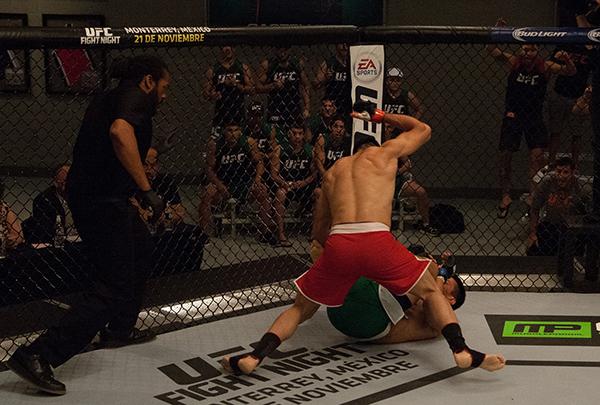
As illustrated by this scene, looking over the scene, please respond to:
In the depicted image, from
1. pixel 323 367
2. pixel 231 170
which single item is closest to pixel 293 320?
pixel 323 367

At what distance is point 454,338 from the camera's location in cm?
382

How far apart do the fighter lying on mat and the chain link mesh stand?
749 mm

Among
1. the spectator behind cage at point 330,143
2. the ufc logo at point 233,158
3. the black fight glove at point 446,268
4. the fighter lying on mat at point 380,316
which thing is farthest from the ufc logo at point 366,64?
the ufc logo at point 233,158

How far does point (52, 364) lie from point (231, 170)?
11.6 feet

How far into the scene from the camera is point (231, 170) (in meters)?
7.04

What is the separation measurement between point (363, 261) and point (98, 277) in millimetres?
1063

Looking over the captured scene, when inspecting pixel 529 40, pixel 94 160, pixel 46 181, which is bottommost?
pixel 46 181

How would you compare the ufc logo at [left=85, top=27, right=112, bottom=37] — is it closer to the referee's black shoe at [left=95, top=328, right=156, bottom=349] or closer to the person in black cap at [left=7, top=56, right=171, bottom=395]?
the person in black cap at [left=7, top=56, right=171, bottom=395]

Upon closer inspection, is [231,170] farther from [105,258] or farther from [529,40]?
[105,258]

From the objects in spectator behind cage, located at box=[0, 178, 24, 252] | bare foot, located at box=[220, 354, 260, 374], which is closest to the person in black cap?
bare foot, located at box=[220, 354, 260, 374]

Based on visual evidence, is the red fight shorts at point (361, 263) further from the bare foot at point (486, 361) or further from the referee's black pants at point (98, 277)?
the referee's black pants at point (98, 277)

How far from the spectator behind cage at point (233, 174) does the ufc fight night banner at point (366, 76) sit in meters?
2.01

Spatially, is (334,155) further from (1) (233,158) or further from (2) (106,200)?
(2) (106,200)

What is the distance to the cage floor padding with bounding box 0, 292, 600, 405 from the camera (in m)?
3.65
